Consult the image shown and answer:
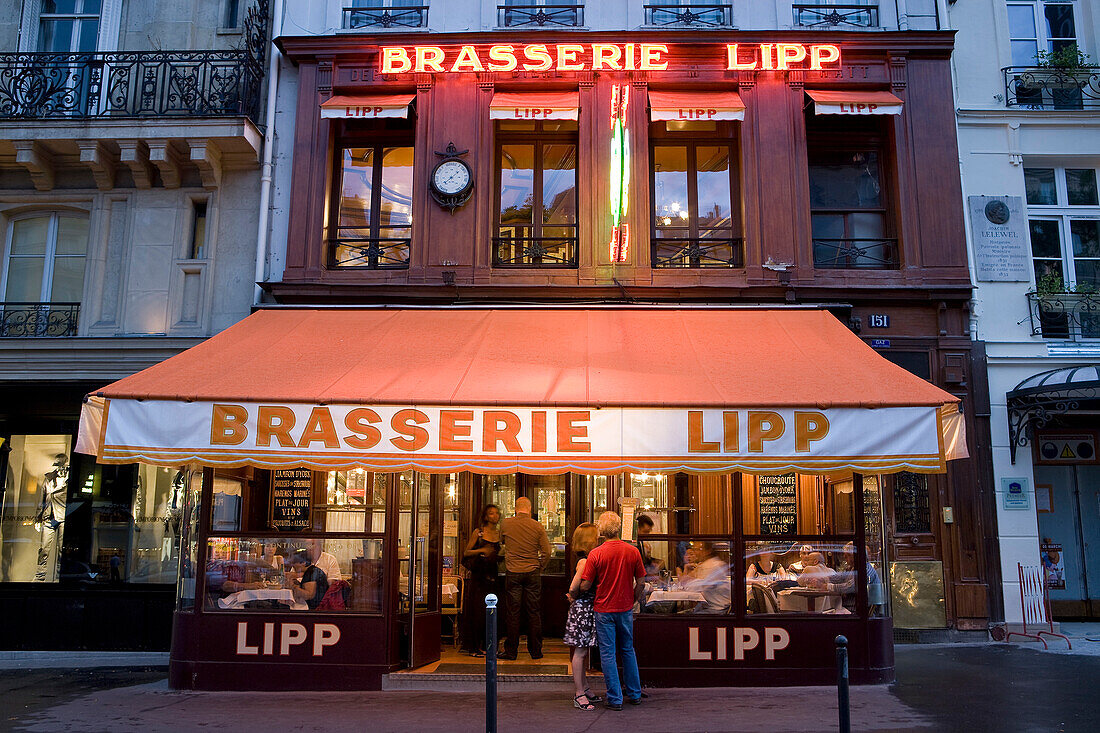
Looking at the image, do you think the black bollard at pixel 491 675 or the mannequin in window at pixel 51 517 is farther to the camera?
the mannequin in window at pixel 51 517

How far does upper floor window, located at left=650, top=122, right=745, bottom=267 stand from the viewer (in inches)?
468

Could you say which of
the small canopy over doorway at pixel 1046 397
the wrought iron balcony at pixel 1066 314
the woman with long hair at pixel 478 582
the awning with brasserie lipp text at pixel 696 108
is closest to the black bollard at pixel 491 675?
the woman with long hair at pixel 478 582

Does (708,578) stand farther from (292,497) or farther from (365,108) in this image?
(365,108)

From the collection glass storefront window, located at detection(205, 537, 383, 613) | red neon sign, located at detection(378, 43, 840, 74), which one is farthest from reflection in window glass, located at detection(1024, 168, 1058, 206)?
glass storefront window, located at detection(205, 537, 383, 613)

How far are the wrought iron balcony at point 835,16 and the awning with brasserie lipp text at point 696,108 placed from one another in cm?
191

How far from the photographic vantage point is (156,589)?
11.4m

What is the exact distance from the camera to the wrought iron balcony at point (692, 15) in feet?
40.4

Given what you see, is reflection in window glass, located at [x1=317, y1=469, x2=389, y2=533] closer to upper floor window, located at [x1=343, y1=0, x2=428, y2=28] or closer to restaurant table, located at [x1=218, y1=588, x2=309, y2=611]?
restaurant table, located at [x1=218, y1=588, x2=309, y2=611]

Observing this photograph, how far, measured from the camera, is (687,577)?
9.06 m

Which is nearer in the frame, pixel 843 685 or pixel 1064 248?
pixel 843 685

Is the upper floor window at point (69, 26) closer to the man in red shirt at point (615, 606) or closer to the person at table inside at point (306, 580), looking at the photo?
the person at table inside at point (306, 580)

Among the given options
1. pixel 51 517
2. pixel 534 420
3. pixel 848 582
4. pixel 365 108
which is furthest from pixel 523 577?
pixel 51 517

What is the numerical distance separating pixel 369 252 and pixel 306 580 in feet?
16.4

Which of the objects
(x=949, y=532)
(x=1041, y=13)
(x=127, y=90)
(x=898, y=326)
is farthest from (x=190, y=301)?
(x=1041, y=13)
